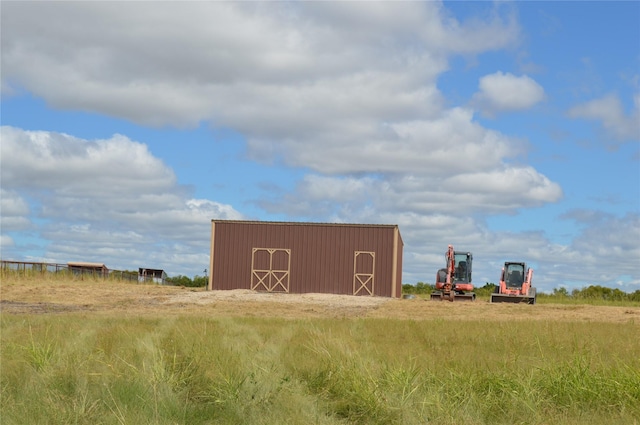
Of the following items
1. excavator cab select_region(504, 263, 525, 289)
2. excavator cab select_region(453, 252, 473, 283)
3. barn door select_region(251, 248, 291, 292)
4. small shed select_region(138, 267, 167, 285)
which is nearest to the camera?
excavator cab select_region(504, 263, 525, 289)

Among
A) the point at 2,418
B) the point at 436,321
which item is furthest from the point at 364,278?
the point at 2,418

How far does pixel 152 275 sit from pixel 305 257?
50.6ft

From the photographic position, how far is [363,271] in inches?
1496

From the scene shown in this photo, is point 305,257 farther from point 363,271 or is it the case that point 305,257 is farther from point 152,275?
point 152,275

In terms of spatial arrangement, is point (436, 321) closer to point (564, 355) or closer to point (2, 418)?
point (564, 355)

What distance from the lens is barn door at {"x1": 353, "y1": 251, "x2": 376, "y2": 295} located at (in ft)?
124

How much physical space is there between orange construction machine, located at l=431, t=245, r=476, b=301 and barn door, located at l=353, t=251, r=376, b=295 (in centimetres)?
358

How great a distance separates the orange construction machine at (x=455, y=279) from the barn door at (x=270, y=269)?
8.27m

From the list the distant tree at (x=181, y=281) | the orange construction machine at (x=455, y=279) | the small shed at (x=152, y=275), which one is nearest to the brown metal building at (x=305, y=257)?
the orange construction machine at (x=455, y=279)

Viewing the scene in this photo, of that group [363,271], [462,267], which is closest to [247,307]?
[363,271]

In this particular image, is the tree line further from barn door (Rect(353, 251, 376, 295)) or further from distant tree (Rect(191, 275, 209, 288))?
barn door (Rect(353, 251, 376, 295))

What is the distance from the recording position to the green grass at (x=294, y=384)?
8.57 m

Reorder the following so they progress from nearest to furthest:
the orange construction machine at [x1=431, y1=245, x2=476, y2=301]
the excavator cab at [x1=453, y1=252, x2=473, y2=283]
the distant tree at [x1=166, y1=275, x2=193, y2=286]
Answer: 1. the orange construction machine at [x1=431, y1=245, x2=476, y2=301]
2. the excavator cab at [x1=453, y1=252, x2=473, y2=283]
3. the distant tree at [x1=166, y1=275, x2=193, y2=286]

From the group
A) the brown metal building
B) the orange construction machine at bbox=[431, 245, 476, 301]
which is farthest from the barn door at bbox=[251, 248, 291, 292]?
the orange construction machine at bbox=[431, 245, 476, 301]
